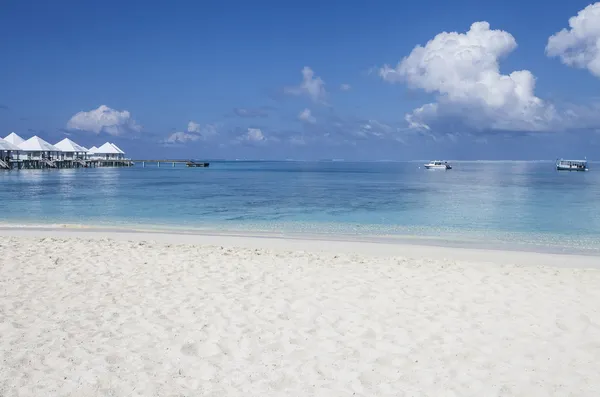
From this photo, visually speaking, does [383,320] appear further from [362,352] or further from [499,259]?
[499,259]

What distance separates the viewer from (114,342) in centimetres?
495

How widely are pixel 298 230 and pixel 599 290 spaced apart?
33.7ft

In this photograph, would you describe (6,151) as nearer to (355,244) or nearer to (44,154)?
(44,154)

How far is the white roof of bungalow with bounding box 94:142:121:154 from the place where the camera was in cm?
9762

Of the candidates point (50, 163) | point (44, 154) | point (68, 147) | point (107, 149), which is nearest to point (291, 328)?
point (50, 163)

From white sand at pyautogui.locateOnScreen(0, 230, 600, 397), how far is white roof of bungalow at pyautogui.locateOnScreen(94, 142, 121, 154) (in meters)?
95.2

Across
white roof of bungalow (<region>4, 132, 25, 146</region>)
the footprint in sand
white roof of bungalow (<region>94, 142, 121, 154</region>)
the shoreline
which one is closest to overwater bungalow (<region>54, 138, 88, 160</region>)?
white roof of bungalow (<region>4, 132, 25, 146</region>)

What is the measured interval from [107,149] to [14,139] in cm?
2686

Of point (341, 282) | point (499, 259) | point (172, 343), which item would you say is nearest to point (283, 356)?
point (172, 343)

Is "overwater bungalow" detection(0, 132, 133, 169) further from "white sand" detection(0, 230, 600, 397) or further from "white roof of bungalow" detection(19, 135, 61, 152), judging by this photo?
"white sand" detection(0, 230, 600, 397)

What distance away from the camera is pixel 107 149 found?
9900 cm

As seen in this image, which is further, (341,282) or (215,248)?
(215,248)

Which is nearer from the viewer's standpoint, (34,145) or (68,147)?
(34,145)

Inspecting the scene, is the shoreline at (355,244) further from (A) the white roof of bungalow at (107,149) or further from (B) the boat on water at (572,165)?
(B) the boat on water at (572,165)
